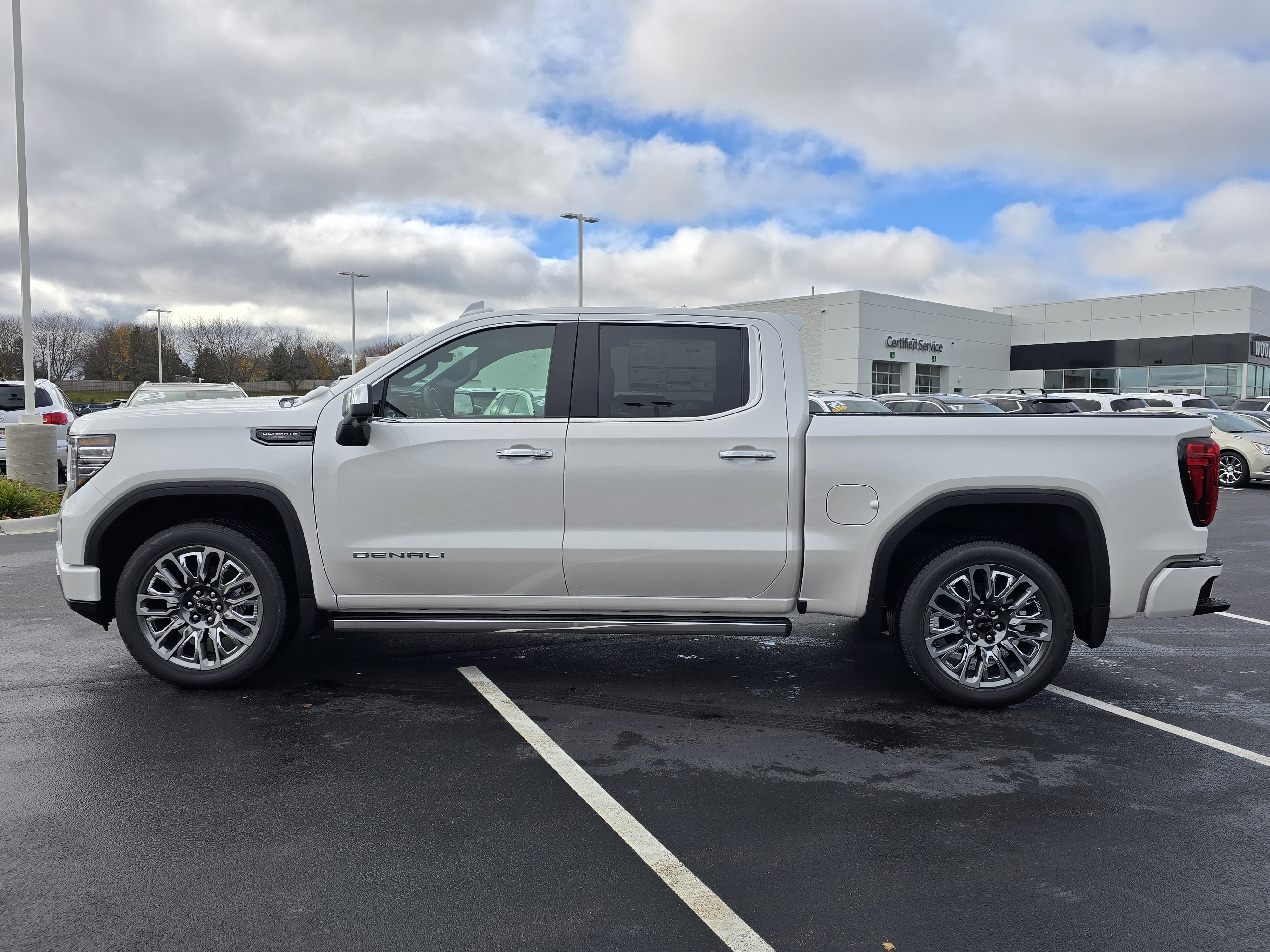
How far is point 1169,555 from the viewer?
15.7 ft

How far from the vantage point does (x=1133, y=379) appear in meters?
53.8

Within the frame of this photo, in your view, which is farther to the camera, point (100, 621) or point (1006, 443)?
point (100, 621)

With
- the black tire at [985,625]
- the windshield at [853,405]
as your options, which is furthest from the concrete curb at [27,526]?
the windshield at [853,405]

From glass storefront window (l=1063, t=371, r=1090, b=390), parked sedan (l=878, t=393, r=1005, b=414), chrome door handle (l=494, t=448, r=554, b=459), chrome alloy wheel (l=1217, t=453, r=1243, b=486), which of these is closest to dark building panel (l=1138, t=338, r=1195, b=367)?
glass storefront window (l=1063, t=371, r=1090, b=390)

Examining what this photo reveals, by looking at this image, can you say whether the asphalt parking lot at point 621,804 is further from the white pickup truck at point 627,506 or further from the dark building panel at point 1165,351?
the dark building panel at point 1165,351

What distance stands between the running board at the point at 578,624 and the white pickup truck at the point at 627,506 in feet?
0.05

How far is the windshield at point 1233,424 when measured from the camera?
18234 mm

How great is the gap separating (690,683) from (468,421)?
1.92 meters

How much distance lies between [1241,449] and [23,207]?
20952 millimetres

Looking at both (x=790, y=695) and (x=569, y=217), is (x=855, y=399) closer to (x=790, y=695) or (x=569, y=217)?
(x=569, y=217)

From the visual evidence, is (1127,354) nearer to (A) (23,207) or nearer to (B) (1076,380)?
(B) (1076,380)

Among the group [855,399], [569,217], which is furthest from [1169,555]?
[569,217]

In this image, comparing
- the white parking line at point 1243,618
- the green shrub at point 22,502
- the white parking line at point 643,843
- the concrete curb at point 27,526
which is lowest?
the white parking line at point 643,843

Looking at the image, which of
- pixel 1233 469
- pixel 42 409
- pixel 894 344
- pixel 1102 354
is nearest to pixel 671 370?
pixel 42 409
